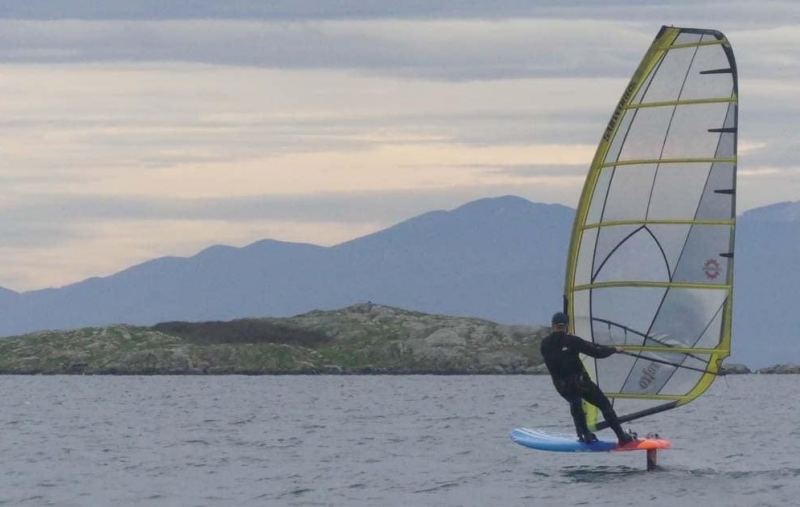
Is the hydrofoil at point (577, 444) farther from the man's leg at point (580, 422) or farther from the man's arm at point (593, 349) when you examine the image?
the man's arm at point (593, 349)

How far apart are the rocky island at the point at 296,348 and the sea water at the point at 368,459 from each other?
86686 mm

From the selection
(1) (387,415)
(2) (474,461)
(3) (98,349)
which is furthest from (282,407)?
(3) (98,349)

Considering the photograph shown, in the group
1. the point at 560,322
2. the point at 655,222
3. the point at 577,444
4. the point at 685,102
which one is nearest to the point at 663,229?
the point at 655,222

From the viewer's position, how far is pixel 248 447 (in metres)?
48.2

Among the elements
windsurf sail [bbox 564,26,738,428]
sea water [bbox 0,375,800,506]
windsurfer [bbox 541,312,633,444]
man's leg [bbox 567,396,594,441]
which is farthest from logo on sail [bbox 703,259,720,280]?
sea water [bbox 0,375,800,506]

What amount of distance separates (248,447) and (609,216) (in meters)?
18.4

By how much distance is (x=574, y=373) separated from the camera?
33344 millimetres

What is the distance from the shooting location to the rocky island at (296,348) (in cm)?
16525

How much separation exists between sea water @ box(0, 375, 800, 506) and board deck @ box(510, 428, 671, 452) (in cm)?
78

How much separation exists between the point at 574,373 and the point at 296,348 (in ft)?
464

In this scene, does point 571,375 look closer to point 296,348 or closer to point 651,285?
point 651,285

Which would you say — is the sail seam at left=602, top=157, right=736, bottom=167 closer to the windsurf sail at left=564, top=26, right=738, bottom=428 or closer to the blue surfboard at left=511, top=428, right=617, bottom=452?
the windsurf sail at left=564, top=26, right=738, bottom=428

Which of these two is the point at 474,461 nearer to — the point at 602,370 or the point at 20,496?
the point at 602,370

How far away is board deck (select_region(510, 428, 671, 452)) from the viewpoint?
111 ft
